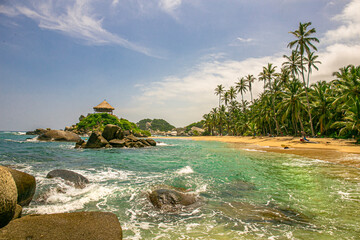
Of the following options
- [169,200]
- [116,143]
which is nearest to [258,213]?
[169,200]

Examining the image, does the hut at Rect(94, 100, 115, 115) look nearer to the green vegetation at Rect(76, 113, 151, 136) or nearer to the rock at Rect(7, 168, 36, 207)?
the green vegetation at Rect(76, 113, 151, 136)

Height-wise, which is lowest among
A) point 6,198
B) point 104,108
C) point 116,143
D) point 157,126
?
point 116,143

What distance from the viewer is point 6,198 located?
342 cm

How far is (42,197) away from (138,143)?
25852 millimetres

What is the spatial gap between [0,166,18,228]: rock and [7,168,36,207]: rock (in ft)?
6.89

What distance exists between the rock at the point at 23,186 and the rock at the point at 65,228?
2.11m

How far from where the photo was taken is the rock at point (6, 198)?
3353 millimetres

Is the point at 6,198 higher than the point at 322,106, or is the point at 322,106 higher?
the point at 322,106

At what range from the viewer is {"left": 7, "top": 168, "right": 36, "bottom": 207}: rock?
5.36m

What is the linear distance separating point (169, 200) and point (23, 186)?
443cm

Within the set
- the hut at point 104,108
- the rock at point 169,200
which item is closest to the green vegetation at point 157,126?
the hut at point 104,108

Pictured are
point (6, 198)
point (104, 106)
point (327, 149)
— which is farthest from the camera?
point (104, 106)

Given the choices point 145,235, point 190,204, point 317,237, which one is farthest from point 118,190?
point 317,237

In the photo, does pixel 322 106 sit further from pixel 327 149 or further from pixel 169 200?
pixel 169 200
